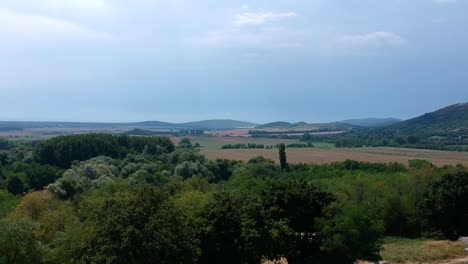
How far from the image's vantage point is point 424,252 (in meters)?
42.7

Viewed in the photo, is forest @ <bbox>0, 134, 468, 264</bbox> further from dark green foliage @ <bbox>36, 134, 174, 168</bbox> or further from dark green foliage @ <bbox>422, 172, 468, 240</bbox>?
dark green foliage @ <bbox>36, 134, 174, 168</bbox>

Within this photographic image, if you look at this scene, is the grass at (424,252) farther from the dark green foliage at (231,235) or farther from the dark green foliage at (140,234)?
the dark green foliage at (140,234)

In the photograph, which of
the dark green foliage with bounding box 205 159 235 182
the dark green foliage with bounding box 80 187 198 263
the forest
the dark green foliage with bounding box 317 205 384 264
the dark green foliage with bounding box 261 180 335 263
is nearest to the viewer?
the dark green foliage with bounding box 80 187 198 263

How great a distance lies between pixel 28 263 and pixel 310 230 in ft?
68.1

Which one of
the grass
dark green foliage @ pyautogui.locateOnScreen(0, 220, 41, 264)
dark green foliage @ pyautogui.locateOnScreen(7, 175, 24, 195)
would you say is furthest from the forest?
dark green foliage @ pyautogui.locateOnScreen(7, 175, 24, 195)

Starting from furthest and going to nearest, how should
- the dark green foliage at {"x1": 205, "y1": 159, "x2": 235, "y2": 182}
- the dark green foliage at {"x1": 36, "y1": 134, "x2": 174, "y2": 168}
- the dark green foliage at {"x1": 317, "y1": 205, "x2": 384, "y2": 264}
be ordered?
the dark green foliage at {"x1": 36, "y1": 134, "x2": 174, "y2": 168}
the dark green foliage at {"x1": 205, "y1": 159, "x2": 235, "y2": 182}
the dark green foliage at {"x1": 317, "y1": 205, "x2": 384, "y2": 264}

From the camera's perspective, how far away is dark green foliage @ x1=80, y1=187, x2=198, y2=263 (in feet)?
80.8

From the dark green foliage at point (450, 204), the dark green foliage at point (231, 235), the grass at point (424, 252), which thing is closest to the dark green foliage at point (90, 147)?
the dark green foliage at point (450, 204)

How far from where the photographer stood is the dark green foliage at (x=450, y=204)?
51406mm

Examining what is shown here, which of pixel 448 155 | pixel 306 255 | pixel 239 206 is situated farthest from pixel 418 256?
pixel 448 155

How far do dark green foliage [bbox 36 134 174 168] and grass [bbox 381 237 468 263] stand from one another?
72.8 meters

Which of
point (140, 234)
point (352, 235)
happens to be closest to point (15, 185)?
point (140, 234)

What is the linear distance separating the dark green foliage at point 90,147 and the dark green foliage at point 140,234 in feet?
266

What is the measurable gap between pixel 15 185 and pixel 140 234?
60290mm
